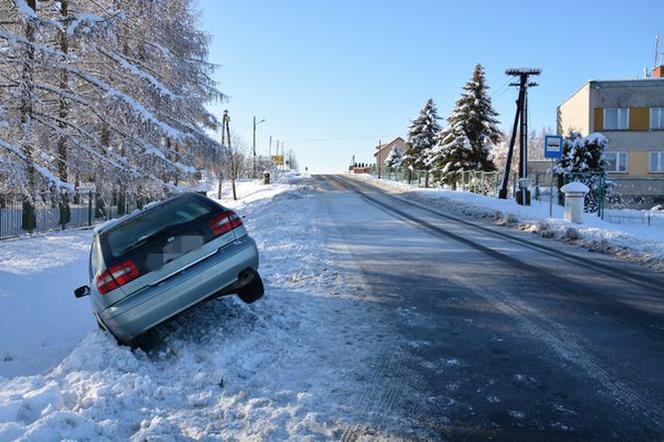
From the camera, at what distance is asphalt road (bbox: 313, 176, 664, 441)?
341 cm

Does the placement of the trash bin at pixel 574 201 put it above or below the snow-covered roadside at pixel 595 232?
above

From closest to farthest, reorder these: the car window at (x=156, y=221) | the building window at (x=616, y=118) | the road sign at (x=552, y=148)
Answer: the car window at (x=156, y=221) < the road sign at (x=552, y=148) < the building window at (x=616, y=118)

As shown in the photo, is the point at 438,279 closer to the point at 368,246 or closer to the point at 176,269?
the point at 368,246

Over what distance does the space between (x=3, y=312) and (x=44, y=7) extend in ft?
35.8

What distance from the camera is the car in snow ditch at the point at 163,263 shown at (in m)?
4.67

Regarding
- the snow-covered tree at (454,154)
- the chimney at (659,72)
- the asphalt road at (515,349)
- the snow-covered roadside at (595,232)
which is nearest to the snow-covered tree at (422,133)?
the snow-covered tree at (454,154)

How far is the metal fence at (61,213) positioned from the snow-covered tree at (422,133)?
129ft

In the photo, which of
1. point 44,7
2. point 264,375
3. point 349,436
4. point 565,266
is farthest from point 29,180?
point 565,266

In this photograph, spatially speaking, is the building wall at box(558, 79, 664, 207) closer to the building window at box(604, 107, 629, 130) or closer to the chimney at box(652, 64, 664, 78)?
the building window at box(604, 107, 629, 130)

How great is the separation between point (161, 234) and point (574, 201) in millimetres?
13002

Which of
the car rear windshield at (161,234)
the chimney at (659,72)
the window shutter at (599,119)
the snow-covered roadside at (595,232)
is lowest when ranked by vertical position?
the snow-covered roadside at (595,232)

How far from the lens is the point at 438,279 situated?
7820 mm

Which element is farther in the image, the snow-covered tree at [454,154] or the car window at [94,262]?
the snow-covered tree at [454,154]

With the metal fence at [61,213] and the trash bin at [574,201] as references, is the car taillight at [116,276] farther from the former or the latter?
the trash bin at [574,201]
